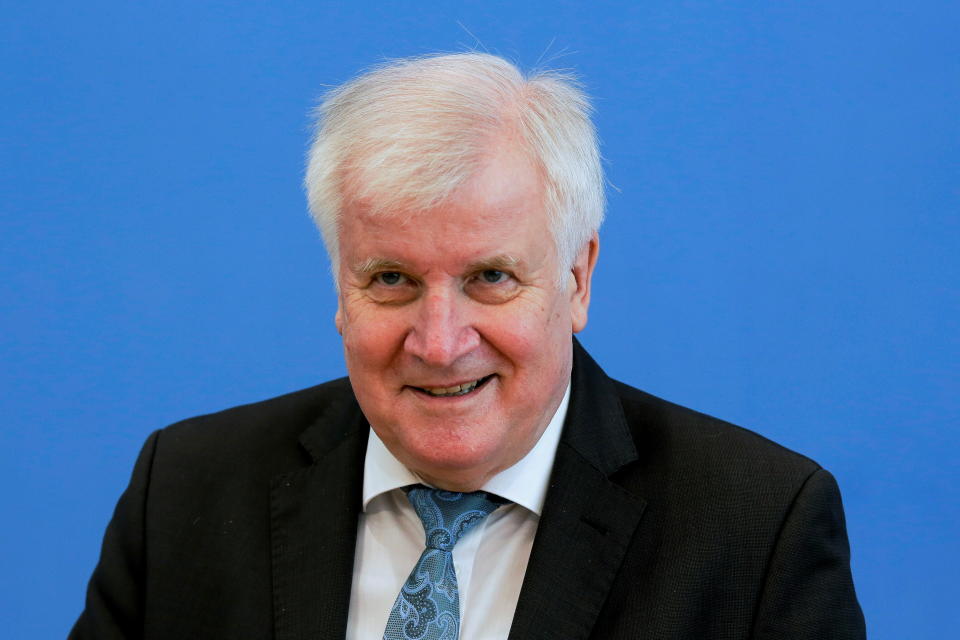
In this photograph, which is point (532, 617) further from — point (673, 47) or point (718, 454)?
point (673, 47)

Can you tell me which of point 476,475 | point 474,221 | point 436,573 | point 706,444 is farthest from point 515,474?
point 474,221

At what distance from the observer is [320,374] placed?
2.99m

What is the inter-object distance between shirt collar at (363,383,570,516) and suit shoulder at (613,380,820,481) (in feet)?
0.42

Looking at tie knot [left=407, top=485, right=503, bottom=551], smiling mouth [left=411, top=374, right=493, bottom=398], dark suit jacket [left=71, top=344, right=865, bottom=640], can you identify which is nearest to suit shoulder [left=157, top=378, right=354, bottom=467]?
dark suit jacket [left=71, top=344, right=865, bottom=640]

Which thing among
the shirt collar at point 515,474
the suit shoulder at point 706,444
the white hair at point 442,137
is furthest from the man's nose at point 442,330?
the suit shoulder at point 706,444

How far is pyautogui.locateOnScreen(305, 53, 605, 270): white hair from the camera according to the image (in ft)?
5.86

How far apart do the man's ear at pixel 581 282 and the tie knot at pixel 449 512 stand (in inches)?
11.1

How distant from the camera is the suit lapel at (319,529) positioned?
1.97 meters

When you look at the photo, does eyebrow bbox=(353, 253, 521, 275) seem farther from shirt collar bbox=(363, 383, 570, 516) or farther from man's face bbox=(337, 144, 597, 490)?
shirt collar bbox=(363, 383, 570, 516)

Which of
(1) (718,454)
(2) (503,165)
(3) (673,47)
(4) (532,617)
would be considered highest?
(3) (673,47)

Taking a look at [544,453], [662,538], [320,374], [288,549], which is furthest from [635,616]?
[320,374]

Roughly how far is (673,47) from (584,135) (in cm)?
90

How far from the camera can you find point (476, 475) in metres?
1.93

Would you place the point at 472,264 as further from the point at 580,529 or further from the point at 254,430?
the point at 254,430
